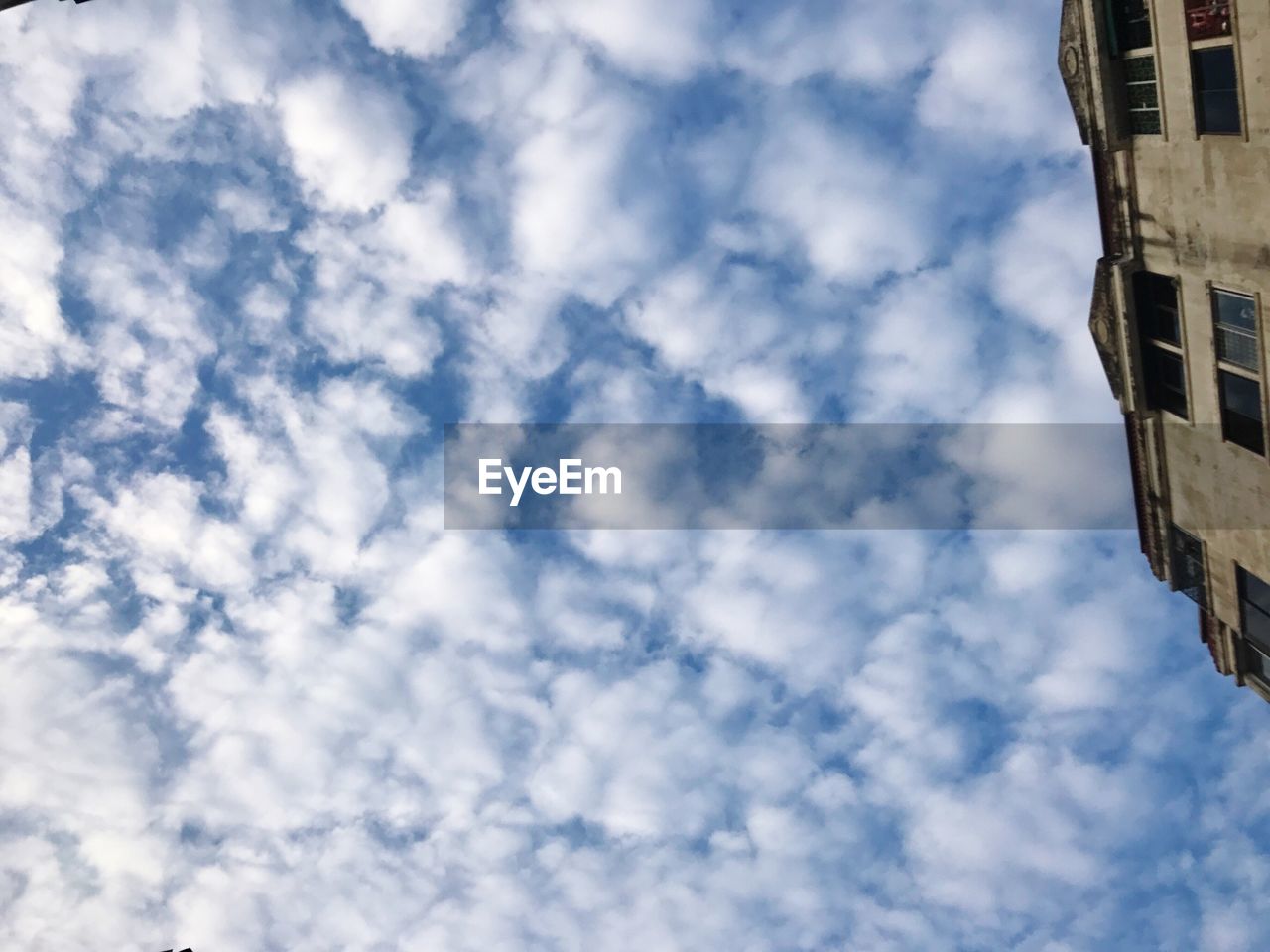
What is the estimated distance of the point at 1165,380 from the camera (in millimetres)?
26516

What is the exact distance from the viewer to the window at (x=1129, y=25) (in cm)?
2322

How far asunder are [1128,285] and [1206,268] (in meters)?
3.54

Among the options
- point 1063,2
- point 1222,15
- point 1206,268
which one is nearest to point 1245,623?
point 1206,268

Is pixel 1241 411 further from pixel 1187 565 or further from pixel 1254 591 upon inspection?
pixel 1187 565

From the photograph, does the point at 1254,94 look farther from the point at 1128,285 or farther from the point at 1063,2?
the point at 1063,2

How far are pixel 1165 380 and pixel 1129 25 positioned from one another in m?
12.1

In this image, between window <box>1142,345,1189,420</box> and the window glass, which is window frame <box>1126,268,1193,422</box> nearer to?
window <box>1142,345,1189,420</box>

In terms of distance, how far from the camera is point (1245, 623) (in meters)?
25.3

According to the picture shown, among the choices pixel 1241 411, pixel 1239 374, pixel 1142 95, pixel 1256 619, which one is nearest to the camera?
pixel 1239 374

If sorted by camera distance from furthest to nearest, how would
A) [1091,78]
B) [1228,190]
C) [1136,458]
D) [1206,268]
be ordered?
[1136,458] → [1091,78] → [1206,268] → [1228,190]

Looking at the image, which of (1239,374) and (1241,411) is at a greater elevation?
(1239,374)

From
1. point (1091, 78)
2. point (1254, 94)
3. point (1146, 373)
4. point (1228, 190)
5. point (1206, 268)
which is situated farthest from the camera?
point (1146, 373)

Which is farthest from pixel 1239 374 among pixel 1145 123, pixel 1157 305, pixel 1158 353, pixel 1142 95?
pixel 1142 95

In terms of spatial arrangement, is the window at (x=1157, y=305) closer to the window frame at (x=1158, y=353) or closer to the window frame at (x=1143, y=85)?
the window frame at (x=1158, y=353)
